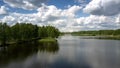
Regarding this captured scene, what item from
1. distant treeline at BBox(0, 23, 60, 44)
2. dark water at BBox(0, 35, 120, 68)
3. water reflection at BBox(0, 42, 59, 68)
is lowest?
dark water at BBox(0, 35, 120, 68)

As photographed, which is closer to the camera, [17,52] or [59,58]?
[59,58]

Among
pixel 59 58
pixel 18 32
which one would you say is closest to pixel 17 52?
pixel 59 58

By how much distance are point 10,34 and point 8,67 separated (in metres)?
53.5

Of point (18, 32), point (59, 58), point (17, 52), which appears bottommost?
point (59, 58)

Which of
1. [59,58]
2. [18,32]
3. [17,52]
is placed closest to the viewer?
[59,58]

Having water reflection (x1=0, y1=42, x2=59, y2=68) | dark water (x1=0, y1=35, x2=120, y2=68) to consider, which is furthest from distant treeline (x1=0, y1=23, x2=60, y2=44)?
dark water (x1=0, y1=35, x2=120, y2=68)

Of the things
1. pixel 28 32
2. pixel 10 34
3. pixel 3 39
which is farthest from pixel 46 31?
pixel 3 39

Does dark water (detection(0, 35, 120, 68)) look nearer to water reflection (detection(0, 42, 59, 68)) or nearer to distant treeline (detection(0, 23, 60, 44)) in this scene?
water reflection (detection(0, 42, 59, 68))

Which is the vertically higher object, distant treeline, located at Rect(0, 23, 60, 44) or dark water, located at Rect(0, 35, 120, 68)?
distant treeline, located at Rect(0, 23, 60, 44)

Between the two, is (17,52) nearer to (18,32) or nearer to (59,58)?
(59,58)

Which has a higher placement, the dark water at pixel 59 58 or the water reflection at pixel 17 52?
the water reflection at pixel 17 52

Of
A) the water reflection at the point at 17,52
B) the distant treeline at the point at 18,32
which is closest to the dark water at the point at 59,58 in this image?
the water reflection at the point at 17,52

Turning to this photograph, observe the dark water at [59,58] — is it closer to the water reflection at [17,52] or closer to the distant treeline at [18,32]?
the water reflection at [17,52]

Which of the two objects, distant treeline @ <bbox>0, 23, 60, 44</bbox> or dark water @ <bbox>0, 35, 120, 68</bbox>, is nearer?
dark water @ <bbox>0, 35, 120, 68</bbox>
